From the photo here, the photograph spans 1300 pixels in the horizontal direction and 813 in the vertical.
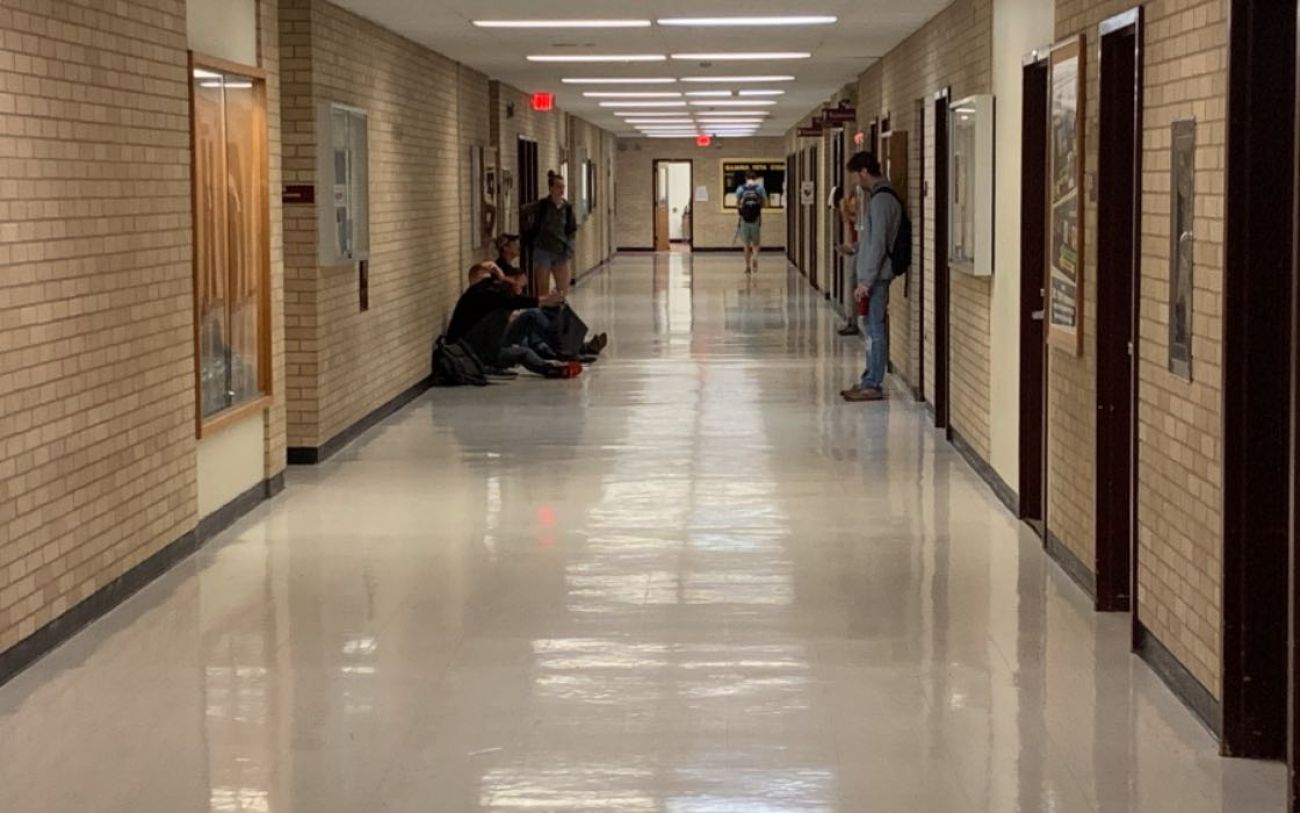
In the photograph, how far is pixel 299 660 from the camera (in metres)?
6.20

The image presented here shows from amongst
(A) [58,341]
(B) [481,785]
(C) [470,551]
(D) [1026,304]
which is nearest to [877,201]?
(D) [1026,304]

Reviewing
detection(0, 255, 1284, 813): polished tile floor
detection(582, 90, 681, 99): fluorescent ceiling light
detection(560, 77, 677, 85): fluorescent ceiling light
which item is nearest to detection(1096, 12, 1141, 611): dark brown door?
detection(0, 255, 1284, 813): polished tile floor

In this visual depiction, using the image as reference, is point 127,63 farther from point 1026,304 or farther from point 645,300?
point 645,300

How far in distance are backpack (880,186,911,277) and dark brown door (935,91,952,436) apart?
4.21 ft

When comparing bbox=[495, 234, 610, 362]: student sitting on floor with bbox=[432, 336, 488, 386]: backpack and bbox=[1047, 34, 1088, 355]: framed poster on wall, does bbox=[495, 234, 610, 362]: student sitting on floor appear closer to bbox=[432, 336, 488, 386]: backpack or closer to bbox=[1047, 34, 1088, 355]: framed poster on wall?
bbox=[432, 336, 488, 386]: backpack

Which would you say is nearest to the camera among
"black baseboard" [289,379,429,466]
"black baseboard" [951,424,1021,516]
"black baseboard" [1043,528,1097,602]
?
"black baseboard" [1043,528,1097,602]

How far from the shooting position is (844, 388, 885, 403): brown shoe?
44.5 feet

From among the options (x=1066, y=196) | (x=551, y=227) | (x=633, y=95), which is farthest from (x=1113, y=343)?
(x=633, y=95)

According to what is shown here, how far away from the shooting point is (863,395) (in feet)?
44.5

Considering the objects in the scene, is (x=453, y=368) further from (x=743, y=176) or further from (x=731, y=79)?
(x=743, y=176)

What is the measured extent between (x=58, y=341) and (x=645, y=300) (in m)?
19.5

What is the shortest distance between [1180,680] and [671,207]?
44.5 m

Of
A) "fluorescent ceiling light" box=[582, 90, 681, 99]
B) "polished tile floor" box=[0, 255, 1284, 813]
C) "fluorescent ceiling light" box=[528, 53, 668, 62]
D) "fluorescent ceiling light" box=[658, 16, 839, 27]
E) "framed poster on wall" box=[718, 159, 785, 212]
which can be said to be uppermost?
"fluorescent ceiling light" box=[582, 90, 681, 99]

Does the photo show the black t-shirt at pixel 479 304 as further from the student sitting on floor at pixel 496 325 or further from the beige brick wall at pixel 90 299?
the beige brick wall at pixel 90 299
